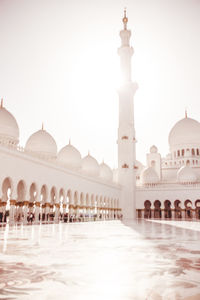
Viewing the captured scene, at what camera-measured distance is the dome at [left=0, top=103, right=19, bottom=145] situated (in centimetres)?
2306

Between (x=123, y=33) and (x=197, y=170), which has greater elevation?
(x=123, y=33)

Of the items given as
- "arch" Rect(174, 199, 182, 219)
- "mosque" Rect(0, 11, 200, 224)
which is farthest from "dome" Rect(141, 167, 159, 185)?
"arch" Rect(174, 199, 182, 219)

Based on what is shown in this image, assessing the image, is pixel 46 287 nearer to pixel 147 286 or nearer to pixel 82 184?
pixel 147 286

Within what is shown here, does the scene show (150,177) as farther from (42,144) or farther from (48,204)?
(48,204)

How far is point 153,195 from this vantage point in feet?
112

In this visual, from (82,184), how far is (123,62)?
14354 millimetres

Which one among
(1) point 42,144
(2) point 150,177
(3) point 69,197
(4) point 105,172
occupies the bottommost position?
(3) point 69,197

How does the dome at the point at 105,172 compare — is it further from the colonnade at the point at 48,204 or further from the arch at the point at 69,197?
the arch at the point at 69,197

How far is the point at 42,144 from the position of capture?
26781 mm

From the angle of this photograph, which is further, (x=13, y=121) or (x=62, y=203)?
(x=13, y=121)

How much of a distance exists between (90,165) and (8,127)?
36.7 feet

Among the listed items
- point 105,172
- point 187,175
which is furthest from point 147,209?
point 105,172

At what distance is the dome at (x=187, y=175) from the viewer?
32812 mm

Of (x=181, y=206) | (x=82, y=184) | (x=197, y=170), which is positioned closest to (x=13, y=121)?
(x=82, y=184)
